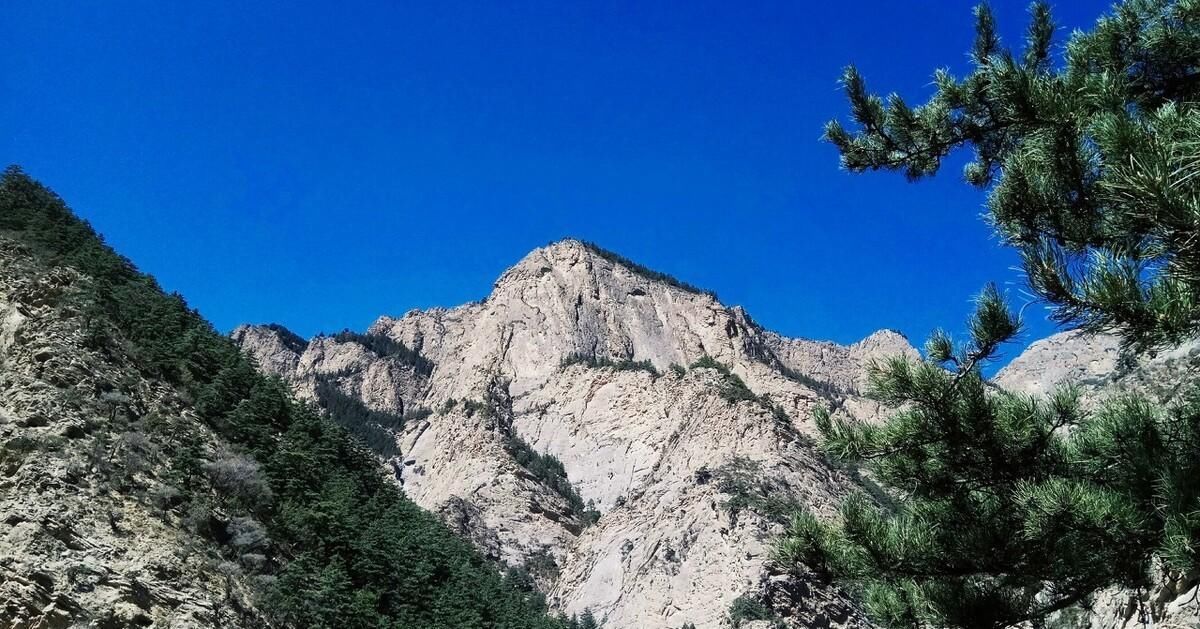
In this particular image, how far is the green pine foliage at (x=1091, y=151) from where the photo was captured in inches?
166

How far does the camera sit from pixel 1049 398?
633 cm

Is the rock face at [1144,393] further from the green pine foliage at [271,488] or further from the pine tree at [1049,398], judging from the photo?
the green pine foliage at [271,488]

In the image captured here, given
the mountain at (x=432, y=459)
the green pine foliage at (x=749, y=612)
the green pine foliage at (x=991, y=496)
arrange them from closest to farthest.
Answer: the green pine foliage at (x=991, y=496)
the mountain at (x=432, y=459)
the green pine foliage at (x=749, y=612)

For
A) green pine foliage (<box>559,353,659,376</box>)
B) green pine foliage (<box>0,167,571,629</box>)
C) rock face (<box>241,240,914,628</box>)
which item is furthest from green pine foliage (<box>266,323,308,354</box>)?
green pine foliage (<box>0,167,571,629</box>)

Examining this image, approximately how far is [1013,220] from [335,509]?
24.7 meters

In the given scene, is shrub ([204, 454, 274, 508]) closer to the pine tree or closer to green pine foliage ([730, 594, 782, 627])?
the pine tree

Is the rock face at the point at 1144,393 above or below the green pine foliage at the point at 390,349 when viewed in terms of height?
below

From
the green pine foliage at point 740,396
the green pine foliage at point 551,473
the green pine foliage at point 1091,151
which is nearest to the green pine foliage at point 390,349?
the green pine foliage at point 551,473

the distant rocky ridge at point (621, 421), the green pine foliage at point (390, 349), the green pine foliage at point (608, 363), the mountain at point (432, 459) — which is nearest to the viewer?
the mountain at point (432, 459)

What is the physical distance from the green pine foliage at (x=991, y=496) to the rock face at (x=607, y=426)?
2.31ft

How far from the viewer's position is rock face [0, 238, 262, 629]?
45.6ft

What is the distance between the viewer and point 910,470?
6684 millimetres

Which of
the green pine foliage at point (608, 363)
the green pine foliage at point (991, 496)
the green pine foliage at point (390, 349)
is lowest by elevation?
the green pine foliage at point (991, 496)

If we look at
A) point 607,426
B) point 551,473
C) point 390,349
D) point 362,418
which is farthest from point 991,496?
point 390,349
